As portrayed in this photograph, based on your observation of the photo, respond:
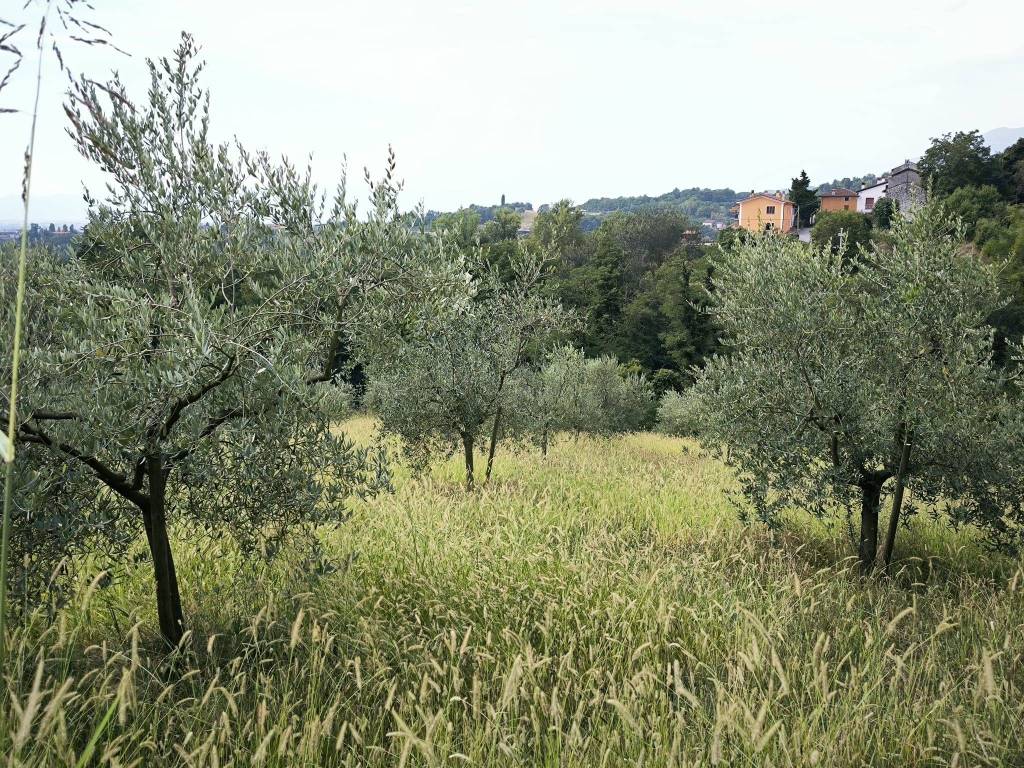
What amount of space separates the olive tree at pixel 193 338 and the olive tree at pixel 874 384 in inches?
240

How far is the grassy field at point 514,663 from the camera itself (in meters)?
4.26

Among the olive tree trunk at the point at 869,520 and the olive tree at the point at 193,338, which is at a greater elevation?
the olive tree at the point at 193,338

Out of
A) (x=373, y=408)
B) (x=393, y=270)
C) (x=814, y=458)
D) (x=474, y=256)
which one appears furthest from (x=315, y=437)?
(x=373, y=408)

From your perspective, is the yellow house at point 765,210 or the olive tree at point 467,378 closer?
the olive tree at point 467,378

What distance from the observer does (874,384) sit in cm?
934

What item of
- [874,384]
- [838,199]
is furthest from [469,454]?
[838,199]

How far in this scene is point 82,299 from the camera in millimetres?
5367

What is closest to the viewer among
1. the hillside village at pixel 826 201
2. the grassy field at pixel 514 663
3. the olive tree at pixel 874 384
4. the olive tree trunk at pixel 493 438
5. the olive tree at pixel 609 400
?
the grassy field at pixel 514 663

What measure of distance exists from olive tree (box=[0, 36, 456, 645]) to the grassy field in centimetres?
81

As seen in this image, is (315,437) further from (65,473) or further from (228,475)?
(65,473)

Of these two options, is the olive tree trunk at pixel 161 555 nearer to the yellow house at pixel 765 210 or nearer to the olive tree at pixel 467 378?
the olive tree at pixel 467 378

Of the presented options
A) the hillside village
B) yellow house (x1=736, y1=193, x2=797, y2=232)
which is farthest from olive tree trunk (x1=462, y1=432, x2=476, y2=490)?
yellow house (x1=736, y1=193, x2=797, y2=232)

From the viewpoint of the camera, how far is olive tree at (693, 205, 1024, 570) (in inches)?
346

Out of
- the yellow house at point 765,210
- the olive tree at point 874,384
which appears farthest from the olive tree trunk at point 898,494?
the yellow house at point 765,210
